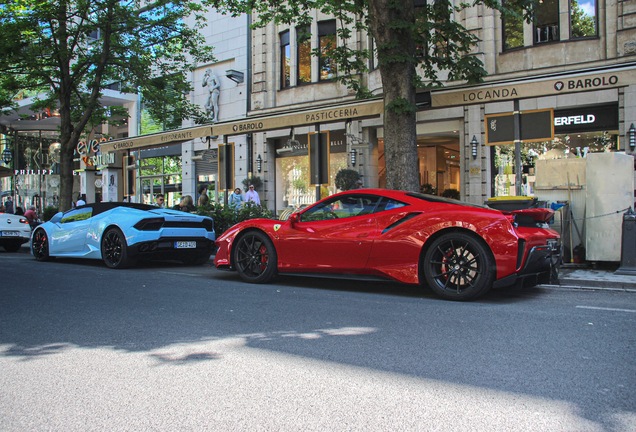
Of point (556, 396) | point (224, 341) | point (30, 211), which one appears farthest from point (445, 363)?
point (30, 211)

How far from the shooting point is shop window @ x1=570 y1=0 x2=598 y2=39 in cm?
1385

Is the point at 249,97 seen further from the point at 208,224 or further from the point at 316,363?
the point at 316,363

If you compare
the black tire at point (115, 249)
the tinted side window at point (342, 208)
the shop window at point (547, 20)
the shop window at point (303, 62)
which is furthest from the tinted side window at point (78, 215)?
the shop window at point (547, 20)

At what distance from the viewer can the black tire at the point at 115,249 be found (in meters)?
8.89

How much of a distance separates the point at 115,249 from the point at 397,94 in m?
5.94

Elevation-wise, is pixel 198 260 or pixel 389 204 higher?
pixel 389 204

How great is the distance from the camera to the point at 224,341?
159 inches

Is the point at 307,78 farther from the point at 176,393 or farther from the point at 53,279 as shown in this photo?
the point at 176,393

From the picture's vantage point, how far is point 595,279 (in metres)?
7.04

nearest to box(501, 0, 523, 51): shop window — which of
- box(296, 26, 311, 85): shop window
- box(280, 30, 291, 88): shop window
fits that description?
box(296, 26, 311, 85): shop window

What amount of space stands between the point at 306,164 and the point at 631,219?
13.5 meters

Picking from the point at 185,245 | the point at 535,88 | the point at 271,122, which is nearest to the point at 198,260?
the point at 185,245

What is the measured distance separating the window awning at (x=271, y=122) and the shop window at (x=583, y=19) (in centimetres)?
756

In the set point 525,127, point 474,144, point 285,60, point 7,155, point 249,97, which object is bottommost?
point 525,127
